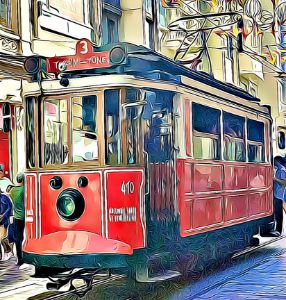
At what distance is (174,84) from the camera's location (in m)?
3.22

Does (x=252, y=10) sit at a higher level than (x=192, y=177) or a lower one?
higher

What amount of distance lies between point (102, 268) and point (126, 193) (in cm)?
31

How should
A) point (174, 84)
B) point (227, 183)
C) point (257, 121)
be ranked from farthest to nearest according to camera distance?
1. point (257, 121)
2. point (227, 183)
3. point (174, 84)

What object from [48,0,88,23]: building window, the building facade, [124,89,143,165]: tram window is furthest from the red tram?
[48,0,88,23]: building window

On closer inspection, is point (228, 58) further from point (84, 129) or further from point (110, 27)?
point (84, 129)

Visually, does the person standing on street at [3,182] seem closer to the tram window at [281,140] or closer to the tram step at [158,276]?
the tram step at [158,276]

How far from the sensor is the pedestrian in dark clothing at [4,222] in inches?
121

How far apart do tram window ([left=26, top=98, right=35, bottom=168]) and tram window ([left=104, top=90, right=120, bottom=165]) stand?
1.00ft

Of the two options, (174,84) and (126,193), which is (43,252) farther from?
(174,84)

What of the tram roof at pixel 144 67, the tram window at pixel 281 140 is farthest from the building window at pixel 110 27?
the tram window at pixel 281 140

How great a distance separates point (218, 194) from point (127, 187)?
701 mm

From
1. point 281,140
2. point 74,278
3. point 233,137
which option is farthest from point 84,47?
point 281,140

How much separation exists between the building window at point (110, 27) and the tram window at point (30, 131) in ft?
1.32

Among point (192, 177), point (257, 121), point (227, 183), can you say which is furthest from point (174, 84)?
point (257, 121)
